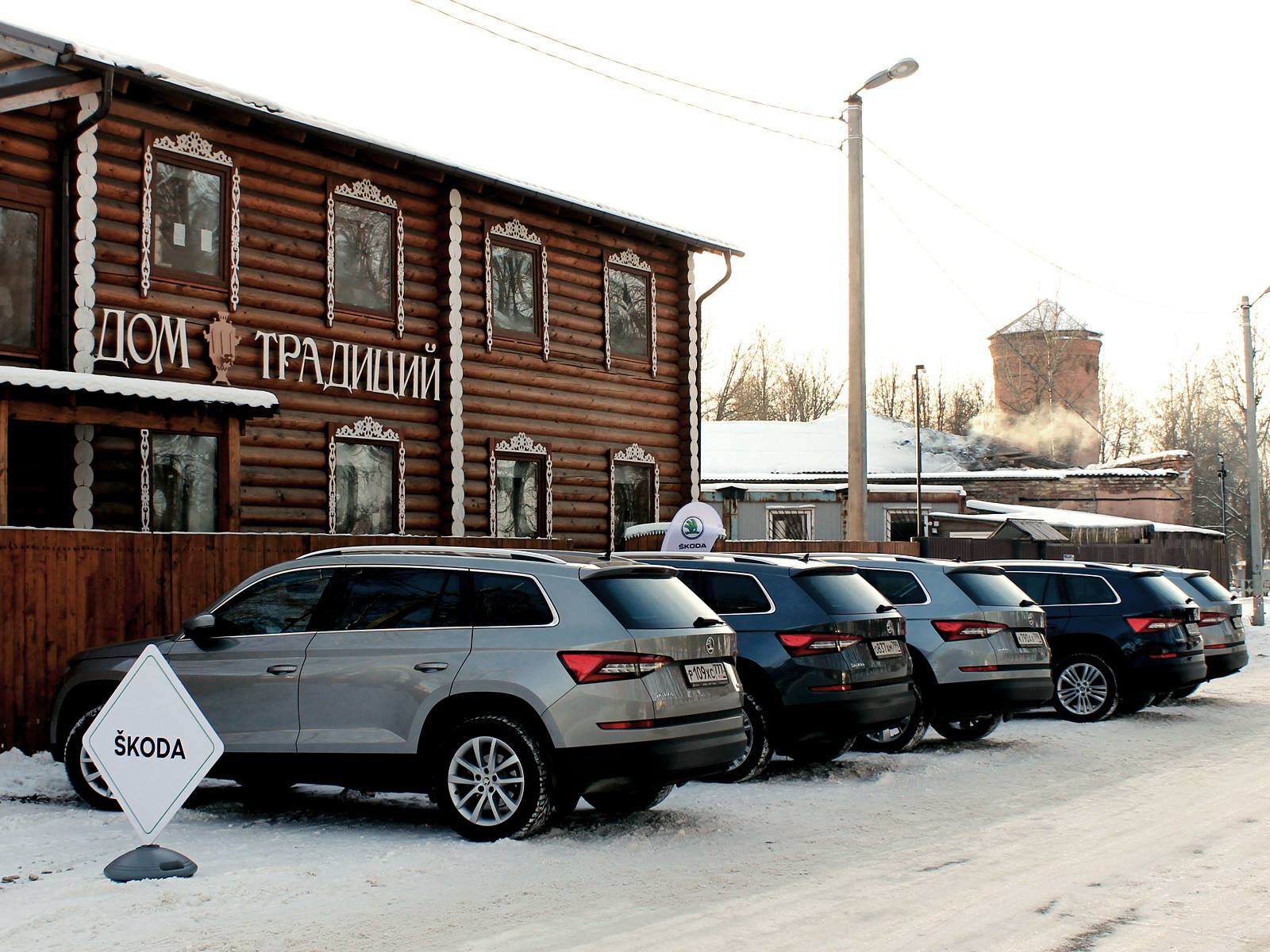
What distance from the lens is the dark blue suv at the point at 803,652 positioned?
420 inches

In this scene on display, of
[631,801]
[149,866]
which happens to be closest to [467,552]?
[631,801]

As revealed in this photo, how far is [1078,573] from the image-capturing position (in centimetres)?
1605

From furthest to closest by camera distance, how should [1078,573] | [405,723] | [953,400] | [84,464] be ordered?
[953,400] → [1078,573] → [84,464] → [405,723]

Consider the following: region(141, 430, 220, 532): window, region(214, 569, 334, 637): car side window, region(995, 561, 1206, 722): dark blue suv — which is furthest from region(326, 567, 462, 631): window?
region(995, 561, 1206, 722): dark blue suv

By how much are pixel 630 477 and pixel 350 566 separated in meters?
14.1

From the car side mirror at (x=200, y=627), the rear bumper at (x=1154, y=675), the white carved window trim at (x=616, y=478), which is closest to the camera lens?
the car side mirror at (x=200, y=627)

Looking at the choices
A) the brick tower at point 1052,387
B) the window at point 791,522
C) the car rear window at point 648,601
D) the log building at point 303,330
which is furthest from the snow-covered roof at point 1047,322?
the car rear window at point 648,601

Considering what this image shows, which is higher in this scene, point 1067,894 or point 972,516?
point 972,516

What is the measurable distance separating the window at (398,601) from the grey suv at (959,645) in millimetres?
4996

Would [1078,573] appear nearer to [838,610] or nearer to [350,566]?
[838,610]

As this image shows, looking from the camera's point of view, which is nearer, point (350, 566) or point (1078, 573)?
point (350, 566)

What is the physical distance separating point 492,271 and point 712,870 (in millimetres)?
14174

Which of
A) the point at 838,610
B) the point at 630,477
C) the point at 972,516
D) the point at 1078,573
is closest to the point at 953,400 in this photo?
the point at 972,516

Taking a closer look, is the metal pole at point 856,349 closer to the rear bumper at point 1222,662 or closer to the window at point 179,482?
the rear bumper at point 1222,662
